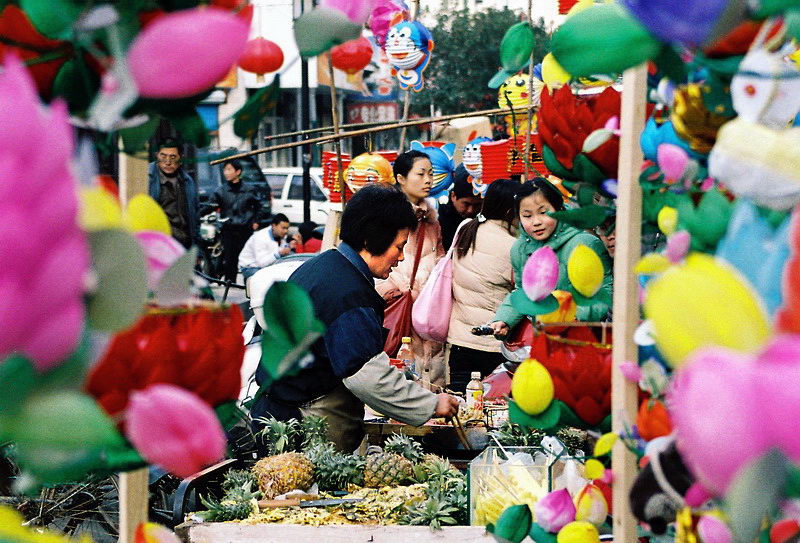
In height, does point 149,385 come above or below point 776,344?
below

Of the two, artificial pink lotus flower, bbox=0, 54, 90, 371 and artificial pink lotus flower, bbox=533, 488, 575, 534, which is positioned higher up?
artificial pink lotus flower, bbox=0, 54, 90, 371

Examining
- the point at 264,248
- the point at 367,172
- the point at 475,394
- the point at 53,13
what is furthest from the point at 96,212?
the point at 264,248

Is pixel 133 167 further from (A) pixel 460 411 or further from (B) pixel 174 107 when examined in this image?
(A) pixel 460 411

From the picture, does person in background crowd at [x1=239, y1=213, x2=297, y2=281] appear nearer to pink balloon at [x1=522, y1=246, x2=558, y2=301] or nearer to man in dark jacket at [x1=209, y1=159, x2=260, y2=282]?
man in dark jacket at [x1=209, y1=159, x2=260, y2=282]

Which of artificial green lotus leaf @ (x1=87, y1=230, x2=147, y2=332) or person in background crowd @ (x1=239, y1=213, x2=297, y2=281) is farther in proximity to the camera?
person in background crowd @ (x1=239, y1=213, x2=297, y2=281)

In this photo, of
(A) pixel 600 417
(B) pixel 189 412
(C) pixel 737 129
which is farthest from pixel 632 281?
(B) pixel 189 412

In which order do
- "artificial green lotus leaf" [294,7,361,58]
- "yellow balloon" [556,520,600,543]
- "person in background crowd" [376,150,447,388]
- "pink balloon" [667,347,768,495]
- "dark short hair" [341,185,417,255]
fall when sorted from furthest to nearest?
"person in background crowd" [376,150,447,388] < "dark short hair" [341,185,417,255] < "yellow balloon" [556,520,600,543] < "artificial green lotus leaf" [294,7,361,58] < "pink balloon" [667,347,768,495]

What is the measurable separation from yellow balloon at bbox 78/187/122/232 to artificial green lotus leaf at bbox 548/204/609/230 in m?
0.95

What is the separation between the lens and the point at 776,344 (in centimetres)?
49

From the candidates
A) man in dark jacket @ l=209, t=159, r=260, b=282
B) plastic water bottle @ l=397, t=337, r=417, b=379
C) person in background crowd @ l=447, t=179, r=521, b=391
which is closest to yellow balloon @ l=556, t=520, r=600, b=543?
plastic water bottle @ l=397, t=337, r=417, b=379

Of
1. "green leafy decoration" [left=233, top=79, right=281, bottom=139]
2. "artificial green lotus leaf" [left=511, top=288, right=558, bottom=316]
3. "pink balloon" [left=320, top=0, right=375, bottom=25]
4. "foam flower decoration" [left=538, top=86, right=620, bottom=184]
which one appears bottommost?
"artificial green lotus leaf" [left=511, top=288, right=558, bottom=316]

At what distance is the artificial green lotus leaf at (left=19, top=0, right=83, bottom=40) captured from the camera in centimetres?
68

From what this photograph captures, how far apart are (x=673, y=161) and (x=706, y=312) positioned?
64 centimetres

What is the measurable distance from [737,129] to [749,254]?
5.8 inches
